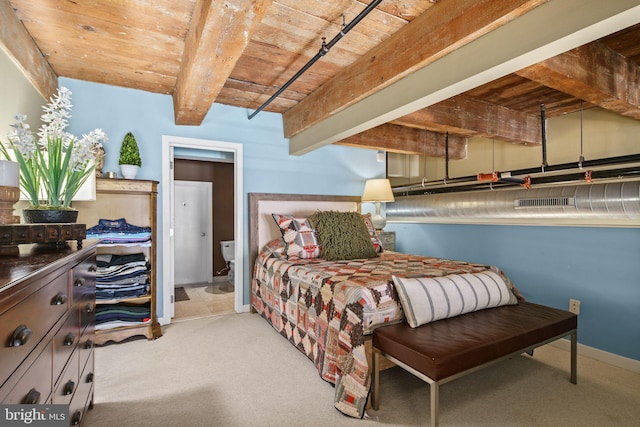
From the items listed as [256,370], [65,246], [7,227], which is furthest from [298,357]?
[7,227]

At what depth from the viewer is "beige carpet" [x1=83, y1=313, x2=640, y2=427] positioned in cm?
179

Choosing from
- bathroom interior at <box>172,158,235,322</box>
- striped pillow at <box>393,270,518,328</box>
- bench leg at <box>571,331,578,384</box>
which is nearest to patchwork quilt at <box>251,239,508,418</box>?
striped pillow at <box>393,270,518,328</box>

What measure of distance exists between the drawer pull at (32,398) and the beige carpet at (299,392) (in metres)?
1.01

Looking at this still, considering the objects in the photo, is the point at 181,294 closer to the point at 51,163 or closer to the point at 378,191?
the point at 378,191

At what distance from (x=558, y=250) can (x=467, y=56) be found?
223 centimetres

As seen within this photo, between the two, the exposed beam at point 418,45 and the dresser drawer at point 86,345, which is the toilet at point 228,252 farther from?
the dresser drawer at point 86,345

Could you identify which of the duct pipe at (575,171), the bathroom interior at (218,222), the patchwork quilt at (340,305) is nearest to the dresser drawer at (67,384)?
the patchwork quilt at (340,305)

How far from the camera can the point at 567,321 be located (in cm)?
211

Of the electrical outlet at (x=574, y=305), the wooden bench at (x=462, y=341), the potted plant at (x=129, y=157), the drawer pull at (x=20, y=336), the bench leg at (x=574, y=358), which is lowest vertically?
the bench leg at (x=574, y=358)

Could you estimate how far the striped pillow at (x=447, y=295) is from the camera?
75.7 inches

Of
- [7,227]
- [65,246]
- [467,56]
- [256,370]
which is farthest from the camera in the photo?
[256,370]

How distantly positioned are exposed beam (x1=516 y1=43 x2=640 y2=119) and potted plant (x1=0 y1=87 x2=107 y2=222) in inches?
97.2

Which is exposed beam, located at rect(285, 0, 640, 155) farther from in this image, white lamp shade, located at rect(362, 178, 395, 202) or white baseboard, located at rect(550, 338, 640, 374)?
white baseboard, located at rect(550, 338, 640, 374)

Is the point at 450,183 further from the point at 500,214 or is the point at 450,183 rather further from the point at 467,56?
the point at 467,56
